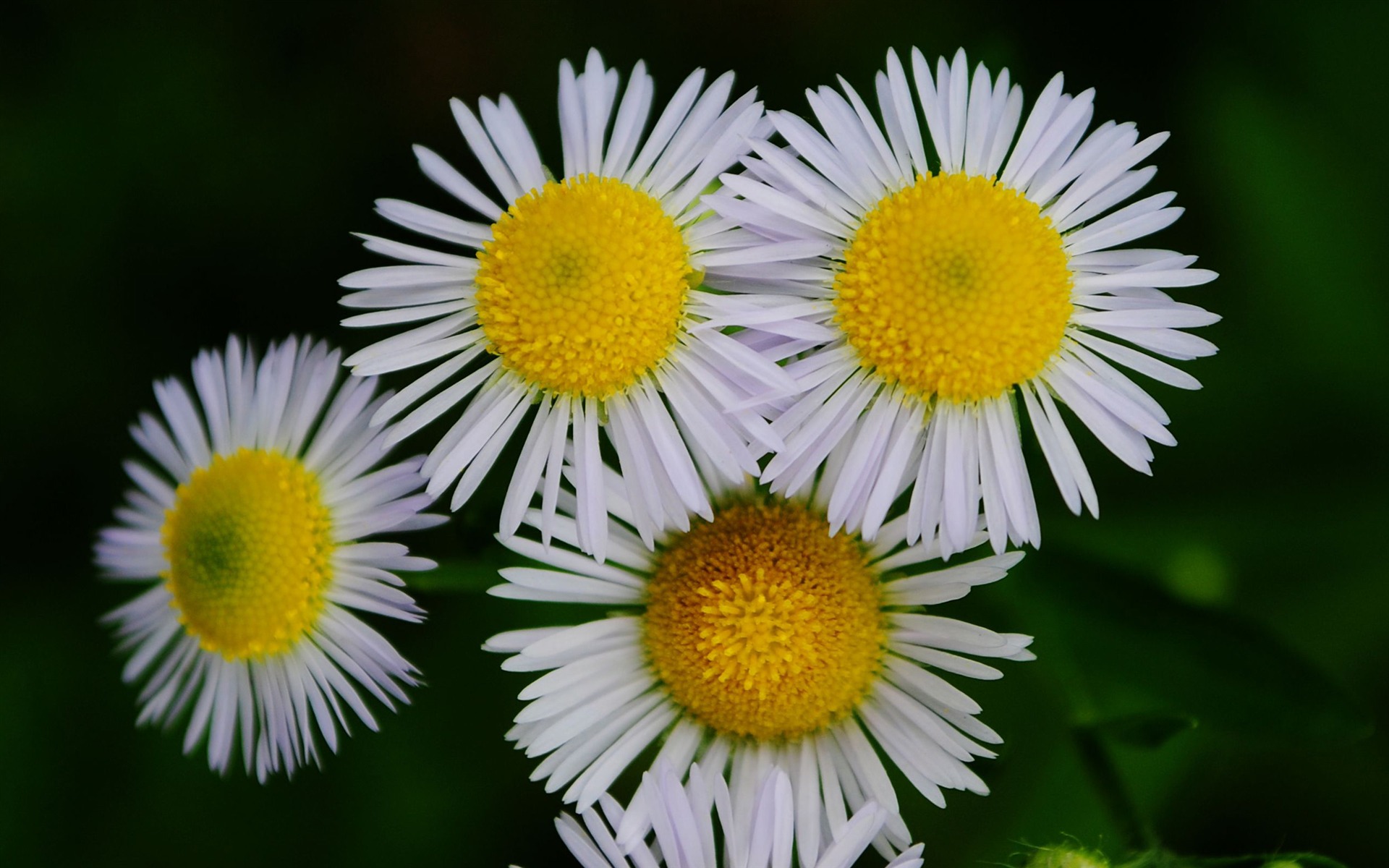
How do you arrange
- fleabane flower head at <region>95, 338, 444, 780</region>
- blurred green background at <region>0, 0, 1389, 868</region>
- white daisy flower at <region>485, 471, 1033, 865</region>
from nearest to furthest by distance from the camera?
white daisy flower at <region>485, 471, 1033, 865</region> → fleabane flower head at <region>95, 338, 444, 780</region> → blurred green background at <region>0, 0, 1389, 868</region>

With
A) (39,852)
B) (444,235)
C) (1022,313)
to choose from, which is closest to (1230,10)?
(1022,313)

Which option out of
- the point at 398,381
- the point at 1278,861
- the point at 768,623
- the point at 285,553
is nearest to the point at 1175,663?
the point at 1278,861

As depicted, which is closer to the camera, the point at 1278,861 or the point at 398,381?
the point at 1278,861

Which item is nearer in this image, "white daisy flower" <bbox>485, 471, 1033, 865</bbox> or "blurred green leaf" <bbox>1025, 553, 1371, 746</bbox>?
"white daisy flower" <bbox>485, 471, 1033, 865</bbox>

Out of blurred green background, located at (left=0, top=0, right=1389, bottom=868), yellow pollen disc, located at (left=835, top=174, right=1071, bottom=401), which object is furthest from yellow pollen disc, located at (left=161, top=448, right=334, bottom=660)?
yellow pollen disc, located at (left=835, top=174, right=1071, bottom=401)

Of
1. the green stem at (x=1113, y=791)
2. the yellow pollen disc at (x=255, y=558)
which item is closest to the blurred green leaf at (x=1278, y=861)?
the green stem at (x=1113, y=791)

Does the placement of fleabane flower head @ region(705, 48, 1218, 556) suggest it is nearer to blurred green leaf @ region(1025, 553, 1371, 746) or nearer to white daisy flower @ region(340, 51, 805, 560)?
white daisy flower @ region(340, 51, 805, 560)

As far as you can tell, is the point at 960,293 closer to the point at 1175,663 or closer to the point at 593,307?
the point at 593,307
